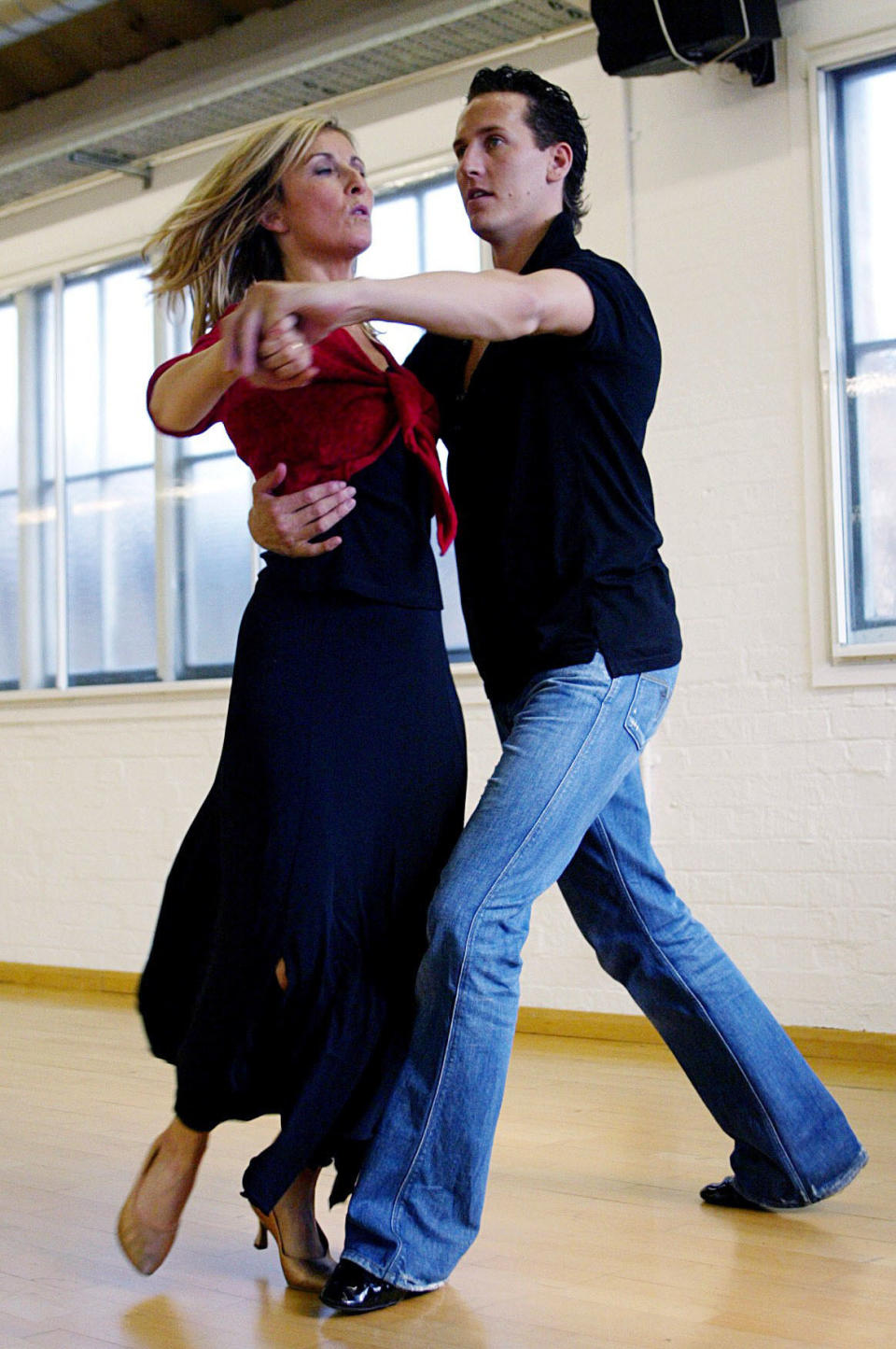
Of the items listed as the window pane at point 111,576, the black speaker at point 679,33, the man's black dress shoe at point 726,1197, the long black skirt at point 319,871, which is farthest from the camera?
the window pane at point 111,576

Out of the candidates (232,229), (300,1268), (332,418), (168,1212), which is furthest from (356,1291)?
(232,229)

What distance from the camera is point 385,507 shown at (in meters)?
2.08

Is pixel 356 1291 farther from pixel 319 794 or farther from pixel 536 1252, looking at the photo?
pixel 319 794

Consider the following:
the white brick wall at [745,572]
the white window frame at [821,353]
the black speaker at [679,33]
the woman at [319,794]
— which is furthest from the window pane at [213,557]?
the woman at [319,794]

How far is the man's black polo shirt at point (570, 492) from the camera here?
6.66 feet

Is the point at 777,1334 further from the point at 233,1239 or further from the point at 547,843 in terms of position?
the point at 233,1239

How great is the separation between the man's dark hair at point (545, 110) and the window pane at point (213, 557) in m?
3.46

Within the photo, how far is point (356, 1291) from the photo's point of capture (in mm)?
1933

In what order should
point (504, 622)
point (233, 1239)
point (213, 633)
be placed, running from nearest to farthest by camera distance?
point (504, 622)
point (233, 1239)
point (213, 633)

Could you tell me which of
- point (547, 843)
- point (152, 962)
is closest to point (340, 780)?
point (547, 843)

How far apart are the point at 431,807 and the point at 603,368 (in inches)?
25.0

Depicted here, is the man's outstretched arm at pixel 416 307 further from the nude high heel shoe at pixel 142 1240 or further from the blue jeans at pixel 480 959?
the nude high heel shoe at pixel 142 1240

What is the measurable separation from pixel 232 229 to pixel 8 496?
462 cm

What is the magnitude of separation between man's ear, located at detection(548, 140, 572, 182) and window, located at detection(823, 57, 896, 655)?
204cm
